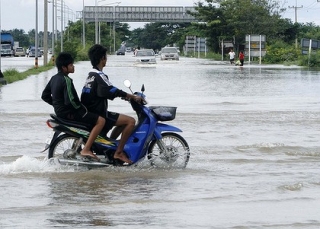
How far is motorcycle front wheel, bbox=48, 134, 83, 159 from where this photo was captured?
470 inches

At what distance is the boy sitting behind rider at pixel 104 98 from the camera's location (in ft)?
38.6

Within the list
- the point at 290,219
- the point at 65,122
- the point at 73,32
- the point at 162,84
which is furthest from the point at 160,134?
the point at 73,32

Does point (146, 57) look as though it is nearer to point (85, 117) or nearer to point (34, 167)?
point (34, 167)

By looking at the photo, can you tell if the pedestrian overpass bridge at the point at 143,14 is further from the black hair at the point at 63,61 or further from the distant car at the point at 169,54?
the black hair at the point at 63,61

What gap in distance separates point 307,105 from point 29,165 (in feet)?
45.8

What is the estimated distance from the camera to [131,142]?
12.1 meters

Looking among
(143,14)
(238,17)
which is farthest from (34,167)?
(143,14)

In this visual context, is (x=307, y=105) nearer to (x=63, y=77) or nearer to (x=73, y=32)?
(x=63, y=77)

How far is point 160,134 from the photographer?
1223 centimetres

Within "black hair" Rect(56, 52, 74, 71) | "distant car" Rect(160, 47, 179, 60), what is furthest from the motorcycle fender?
"distant car" Rect(160, 47, 179, 60)

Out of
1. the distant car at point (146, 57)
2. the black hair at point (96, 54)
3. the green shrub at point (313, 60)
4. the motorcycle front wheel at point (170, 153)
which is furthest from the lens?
the distant car at point (146, 57)

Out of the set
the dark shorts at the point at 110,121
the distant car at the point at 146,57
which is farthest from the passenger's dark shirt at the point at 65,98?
the distant car at the point at 146,57

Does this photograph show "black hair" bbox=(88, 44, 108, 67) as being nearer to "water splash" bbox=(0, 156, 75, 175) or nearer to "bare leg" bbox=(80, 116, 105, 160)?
"bare leg" bbox=(80, 116, 105, 160)

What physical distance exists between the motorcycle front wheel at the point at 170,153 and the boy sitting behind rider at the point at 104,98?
404 mm
